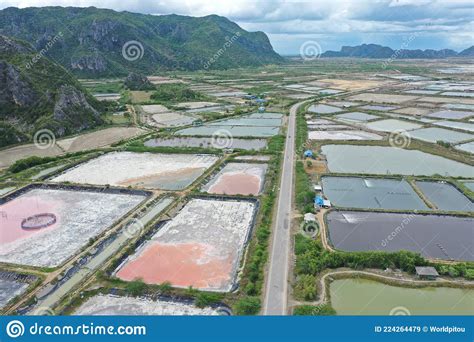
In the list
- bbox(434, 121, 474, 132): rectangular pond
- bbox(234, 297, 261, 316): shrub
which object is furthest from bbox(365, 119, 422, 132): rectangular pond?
bbox(234, 297, 261, 316): shrub

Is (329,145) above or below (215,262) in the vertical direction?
above

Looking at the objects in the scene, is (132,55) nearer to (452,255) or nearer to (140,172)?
(140,172)

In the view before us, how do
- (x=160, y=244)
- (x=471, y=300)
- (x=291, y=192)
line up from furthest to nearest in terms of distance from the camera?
(x=291, y=192) → (x=160, y=244) → (x=471, y=300)

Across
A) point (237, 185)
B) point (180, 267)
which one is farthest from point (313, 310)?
point (237, 185)

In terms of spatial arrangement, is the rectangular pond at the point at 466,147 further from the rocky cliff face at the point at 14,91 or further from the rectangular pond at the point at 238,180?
the rocky cliff face at the point at 14,91

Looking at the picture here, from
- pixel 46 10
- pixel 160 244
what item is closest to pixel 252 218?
pixel 160 244
